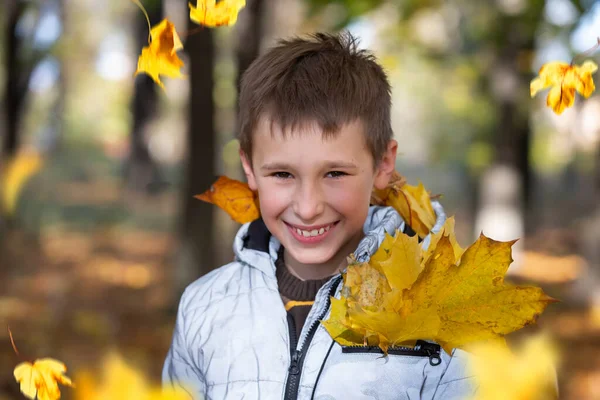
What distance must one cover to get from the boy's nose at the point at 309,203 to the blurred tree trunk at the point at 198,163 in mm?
4044

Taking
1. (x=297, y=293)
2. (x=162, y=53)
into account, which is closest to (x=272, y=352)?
(x=297, y=293)

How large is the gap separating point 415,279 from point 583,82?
0.60m

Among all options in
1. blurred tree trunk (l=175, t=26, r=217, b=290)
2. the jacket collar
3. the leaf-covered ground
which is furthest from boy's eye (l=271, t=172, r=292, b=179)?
blurred tree trunk (l=175, t=26, r=217, b=290)

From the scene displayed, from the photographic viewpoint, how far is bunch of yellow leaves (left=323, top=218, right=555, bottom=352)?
1.38m

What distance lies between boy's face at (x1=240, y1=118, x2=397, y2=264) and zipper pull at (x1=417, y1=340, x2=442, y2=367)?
0.30 metres

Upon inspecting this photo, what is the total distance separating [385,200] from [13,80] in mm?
10786

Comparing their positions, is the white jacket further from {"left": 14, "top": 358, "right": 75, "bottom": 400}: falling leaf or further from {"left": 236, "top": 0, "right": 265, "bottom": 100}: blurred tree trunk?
{"left": 236, "top": 0, "right": 265, "bottom": 100}: blurred tree trunk

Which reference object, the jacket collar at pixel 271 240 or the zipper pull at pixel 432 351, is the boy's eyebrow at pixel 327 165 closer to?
the jacket collar at pixel 271 240

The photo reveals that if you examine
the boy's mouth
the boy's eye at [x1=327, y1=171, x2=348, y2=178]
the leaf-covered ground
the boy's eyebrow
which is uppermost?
the boy's eyebrow

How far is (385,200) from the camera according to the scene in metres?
1.88

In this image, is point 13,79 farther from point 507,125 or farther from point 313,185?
point 313,185

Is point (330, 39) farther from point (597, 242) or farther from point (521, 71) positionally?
point (521, 71)

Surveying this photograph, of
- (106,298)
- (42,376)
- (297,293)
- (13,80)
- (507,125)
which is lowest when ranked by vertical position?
(106,298)

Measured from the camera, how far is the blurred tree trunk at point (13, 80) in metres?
10.6
